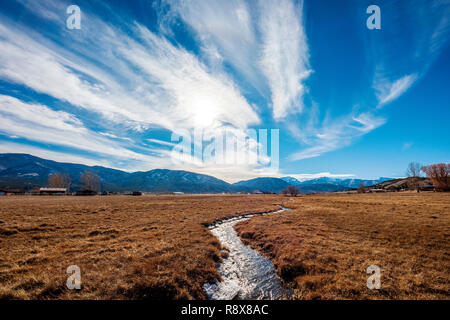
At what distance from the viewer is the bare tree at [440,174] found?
10262 centimetres

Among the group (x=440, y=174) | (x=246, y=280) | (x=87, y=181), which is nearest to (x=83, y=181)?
(x=87, y=181)

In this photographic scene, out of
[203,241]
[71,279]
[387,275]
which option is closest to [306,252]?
[387,275]

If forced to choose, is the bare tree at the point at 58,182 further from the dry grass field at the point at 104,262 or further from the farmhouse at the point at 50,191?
the dry grass field at the point at 104,262

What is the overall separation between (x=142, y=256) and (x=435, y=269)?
19.8 m

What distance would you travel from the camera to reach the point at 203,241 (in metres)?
18.5

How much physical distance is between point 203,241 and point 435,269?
57.4 ft

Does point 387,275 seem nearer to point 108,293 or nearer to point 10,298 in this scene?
point 108,293

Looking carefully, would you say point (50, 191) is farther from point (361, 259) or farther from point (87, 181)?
→ point (361, 259)

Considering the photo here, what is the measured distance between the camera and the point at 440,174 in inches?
4350
